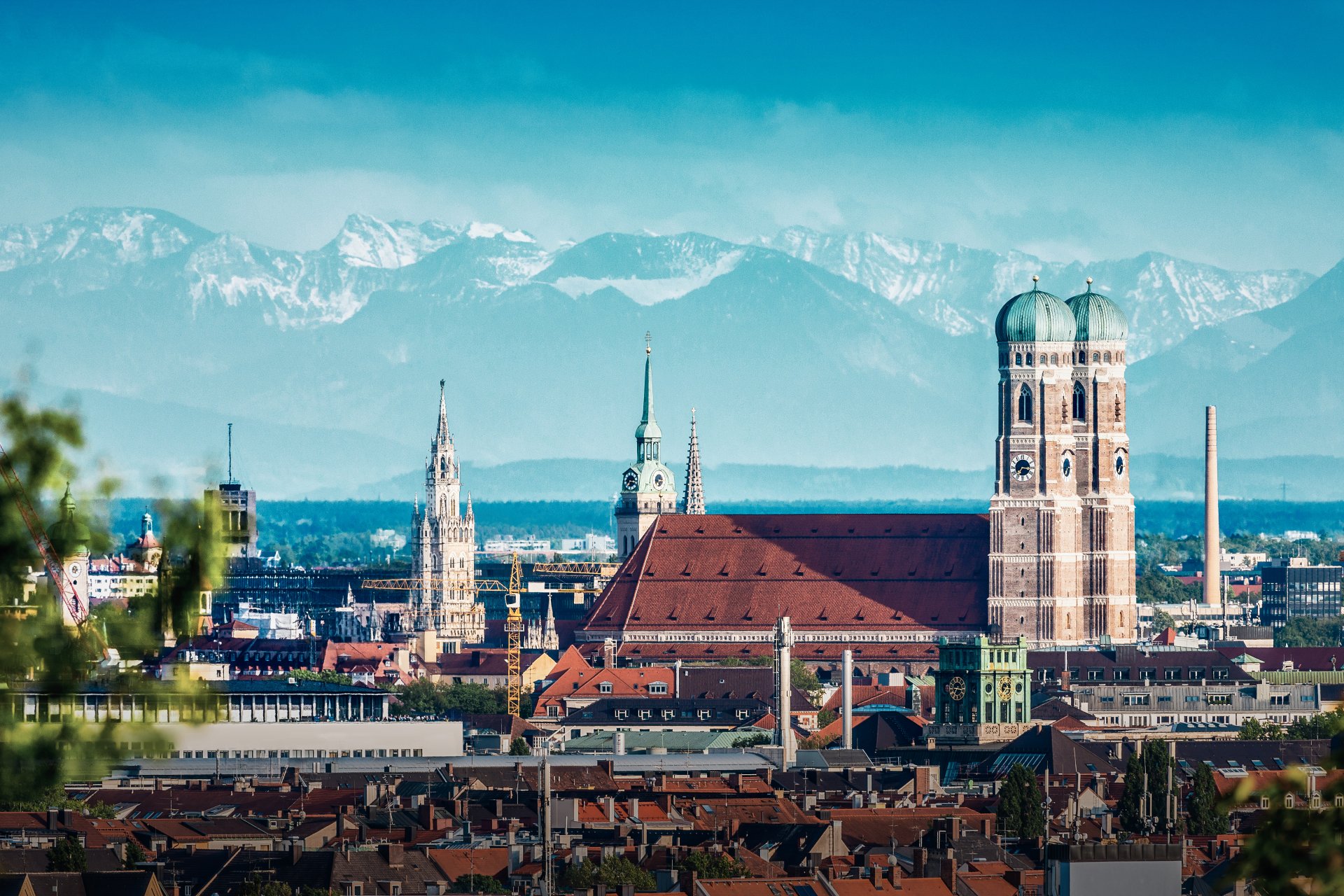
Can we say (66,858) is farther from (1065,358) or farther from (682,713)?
(1065,358)

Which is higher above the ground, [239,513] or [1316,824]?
[239,513]

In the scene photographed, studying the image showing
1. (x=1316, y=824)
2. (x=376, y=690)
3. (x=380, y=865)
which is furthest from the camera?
(x=376, y=690)

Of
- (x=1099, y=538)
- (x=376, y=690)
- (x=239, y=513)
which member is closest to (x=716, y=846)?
(x=239, y=513)

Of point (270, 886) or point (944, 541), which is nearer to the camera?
point (270, 886)

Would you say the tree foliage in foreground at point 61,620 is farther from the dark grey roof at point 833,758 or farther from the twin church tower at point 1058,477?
the twin church tower at point 1058,477

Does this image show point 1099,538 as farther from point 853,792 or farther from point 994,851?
point 994,851

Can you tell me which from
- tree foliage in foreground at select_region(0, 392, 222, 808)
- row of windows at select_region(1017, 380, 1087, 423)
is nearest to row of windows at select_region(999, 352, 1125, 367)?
row of windows at select_region(1017, 380, 1087, 423)
